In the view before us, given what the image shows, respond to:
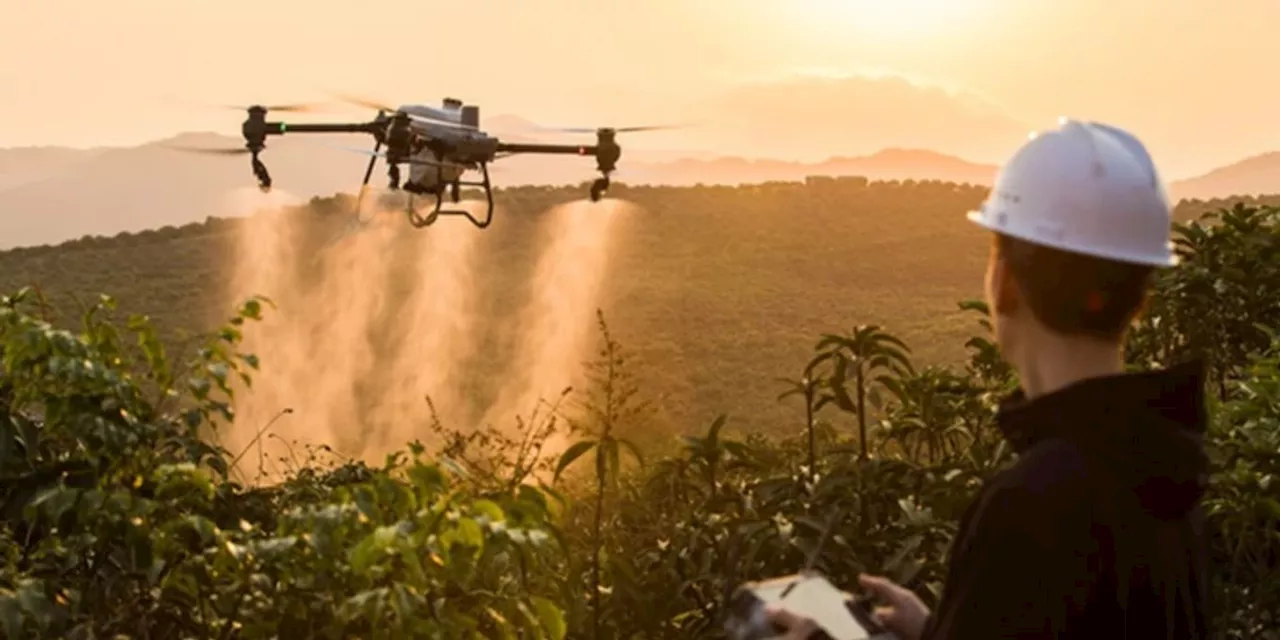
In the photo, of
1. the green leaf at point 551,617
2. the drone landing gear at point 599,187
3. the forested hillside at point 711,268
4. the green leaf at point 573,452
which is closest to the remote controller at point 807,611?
the green leaf at point 551,617

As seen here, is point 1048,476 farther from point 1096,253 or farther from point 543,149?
point 543,149

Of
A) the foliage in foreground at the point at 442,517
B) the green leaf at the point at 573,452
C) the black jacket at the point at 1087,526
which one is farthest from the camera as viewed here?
the green leaf at the point at 573,452

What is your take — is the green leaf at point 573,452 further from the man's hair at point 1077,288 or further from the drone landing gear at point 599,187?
the drone landing gear at point 599,187

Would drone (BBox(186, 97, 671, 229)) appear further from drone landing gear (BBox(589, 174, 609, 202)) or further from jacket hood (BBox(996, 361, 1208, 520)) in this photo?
jacket hood (BBox(996, 361, 1208, 520))

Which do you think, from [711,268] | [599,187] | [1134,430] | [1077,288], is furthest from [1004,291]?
[711,268]

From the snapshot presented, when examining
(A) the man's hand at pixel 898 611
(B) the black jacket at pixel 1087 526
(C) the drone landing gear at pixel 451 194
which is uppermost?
(B) the black jacket at pixel 1087 526

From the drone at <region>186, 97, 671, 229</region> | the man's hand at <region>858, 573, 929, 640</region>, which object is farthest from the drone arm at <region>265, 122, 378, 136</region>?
the man's hand at <region>858, 573, 929, 640</region>
